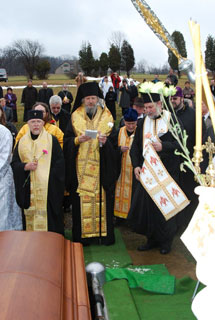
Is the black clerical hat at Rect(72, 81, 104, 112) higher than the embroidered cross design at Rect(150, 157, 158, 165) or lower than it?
higher

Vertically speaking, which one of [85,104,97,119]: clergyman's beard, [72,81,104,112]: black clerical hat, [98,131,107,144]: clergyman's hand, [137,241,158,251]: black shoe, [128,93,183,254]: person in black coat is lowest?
[137,241,158,251]: black shoe

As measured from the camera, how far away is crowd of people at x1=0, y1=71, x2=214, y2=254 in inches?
171

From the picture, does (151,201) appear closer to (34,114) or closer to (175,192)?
(175,192)

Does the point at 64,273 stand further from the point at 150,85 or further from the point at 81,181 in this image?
the point at 81,181

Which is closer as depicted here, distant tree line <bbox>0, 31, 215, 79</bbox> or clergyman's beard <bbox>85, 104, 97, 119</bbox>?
clergyman's beard <bbox>85, 104, 97, 119</bbox>

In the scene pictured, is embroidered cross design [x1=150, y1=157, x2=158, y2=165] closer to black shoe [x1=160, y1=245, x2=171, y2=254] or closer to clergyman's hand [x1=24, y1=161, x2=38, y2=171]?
black shoe [x1=160, y1=245, x2=171, y2=254]

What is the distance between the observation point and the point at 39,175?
4.46 metres

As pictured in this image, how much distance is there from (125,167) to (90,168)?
30.6 inches

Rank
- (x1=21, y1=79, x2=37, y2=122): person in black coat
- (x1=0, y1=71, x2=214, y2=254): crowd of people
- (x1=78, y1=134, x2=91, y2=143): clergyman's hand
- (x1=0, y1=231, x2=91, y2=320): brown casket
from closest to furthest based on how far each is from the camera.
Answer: (x1=0, y1=231, x2=91, y2=320): brown casket < (x1=0, y1=71, x2=214, y2=254): crowd of people < (x1=78, y1=134, x2=91, y2=143): clergyman's hand < (x1=21, y1=79, x2=37, y2=122): person in black coat

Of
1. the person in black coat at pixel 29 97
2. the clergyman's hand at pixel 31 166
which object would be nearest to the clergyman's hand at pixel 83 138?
the clergyman's hand at pixel 31 166

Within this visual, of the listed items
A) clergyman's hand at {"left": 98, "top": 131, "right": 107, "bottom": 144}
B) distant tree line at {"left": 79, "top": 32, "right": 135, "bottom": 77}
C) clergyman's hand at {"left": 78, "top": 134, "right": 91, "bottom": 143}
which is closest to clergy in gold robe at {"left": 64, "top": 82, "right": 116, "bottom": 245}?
clergyman's hand at {"left": 98, "top": 131, "right": 107, "bottom": 144}

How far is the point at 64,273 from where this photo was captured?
1885 millimetres

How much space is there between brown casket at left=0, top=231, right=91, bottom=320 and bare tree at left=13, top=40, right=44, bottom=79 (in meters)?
48.0

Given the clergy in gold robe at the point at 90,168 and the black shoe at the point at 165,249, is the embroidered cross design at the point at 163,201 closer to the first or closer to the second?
the black shoe at the point at 165,249
